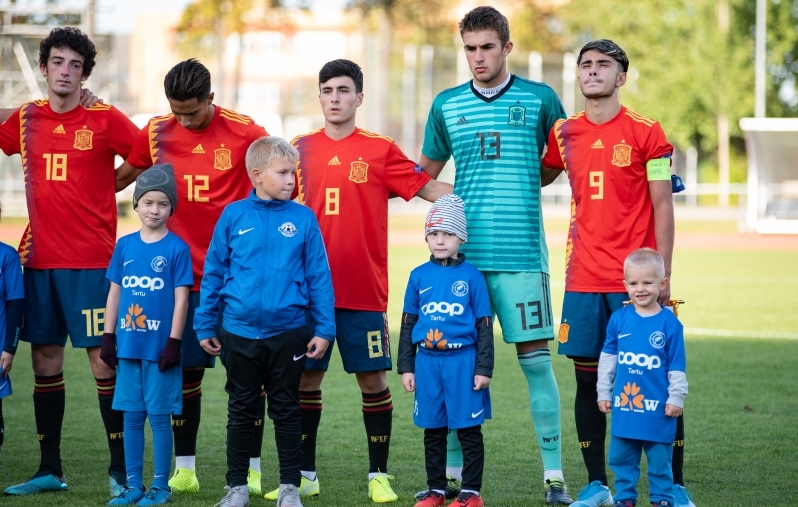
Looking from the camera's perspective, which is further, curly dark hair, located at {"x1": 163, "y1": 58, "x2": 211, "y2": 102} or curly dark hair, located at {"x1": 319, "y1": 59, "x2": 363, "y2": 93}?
curly dark hair, located at {"x1": 319, "y1": 59, "x2": 363, "y2": 93}

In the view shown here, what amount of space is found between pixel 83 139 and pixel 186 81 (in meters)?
0.80

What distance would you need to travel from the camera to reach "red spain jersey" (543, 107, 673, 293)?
4855 millimetres

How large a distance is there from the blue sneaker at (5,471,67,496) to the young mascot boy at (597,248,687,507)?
9.38 feet

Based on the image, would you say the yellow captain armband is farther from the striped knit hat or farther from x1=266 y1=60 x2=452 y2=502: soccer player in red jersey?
x1=266 y1=60 x2=452 y2=502: soccer player in red jersey

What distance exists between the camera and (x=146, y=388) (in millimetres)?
4934

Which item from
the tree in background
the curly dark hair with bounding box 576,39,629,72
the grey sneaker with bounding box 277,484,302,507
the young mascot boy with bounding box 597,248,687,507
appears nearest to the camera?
the young mascot boy with bounding box 597,248,687,507

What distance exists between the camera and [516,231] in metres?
5.14

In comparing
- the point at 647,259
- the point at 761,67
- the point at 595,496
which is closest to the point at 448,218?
the point at 647,259

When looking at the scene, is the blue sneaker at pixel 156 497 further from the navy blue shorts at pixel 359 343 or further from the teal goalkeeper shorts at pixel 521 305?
the teal goalkeeper shorts at pixel 521 305

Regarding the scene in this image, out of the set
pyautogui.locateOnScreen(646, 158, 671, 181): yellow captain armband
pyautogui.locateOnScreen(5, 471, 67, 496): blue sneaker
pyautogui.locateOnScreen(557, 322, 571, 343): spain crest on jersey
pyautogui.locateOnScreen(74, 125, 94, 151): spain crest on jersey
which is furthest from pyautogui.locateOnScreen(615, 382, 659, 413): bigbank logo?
pyautogui.locateOnScreen(74, 125, 94, 151): spain crest on jersey

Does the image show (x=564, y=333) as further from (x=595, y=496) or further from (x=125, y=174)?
(x=125, y=174)

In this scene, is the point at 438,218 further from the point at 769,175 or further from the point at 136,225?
the point at 136,225

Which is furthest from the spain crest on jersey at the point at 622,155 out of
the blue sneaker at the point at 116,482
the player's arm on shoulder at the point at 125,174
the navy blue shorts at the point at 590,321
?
the blue sneaker at the point at 116,482

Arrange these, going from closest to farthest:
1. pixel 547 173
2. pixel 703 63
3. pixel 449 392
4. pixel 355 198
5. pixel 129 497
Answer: pixel 449 392 → pixel 129 497 → pixel 355 198 → pixel 547 173 → pixel 703 63
